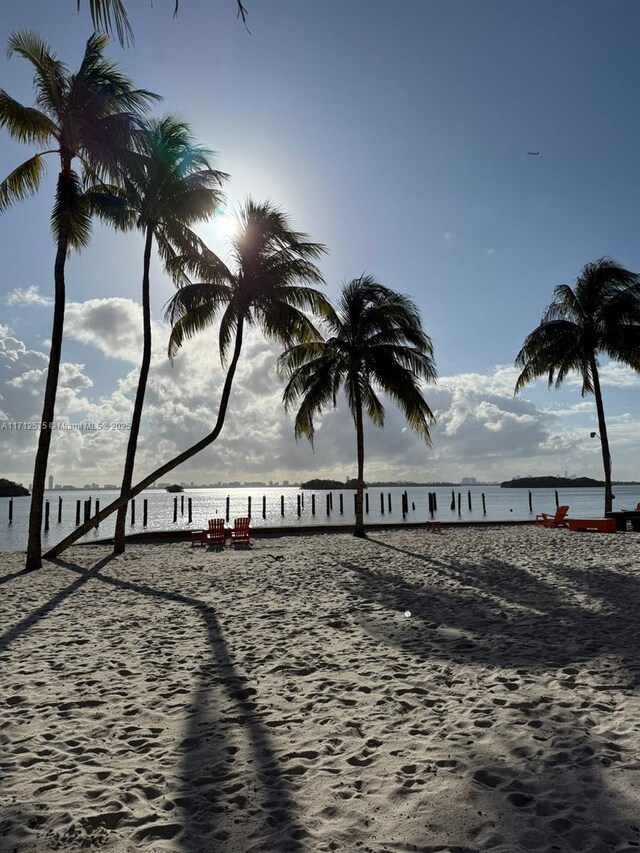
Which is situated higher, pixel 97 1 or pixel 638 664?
pixel 97 1

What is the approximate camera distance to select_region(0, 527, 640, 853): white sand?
2846 millimetres

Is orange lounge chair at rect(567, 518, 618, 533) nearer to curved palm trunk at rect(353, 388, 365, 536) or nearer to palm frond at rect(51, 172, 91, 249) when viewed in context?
curved palm trunk at rect(353, 388, 365, 536)

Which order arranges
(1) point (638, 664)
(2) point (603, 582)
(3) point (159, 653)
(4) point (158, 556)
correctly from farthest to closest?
1. (4) point (158, 556)
2. (2) point (603, 582)
3. (3) point (159, 653)
4. (1) point (638, 664)

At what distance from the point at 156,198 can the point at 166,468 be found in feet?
24.5

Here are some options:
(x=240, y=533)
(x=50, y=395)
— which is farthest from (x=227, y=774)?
(x=240, y=533)

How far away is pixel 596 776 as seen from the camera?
10.6 feet

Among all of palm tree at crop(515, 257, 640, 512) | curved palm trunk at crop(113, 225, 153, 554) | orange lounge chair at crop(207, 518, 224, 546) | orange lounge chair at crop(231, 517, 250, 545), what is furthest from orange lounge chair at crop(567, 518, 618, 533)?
curved palm trunk at crop(113, 225, 153, 554)

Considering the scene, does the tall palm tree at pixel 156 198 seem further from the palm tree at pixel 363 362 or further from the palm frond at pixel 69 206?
the palm tree at pixel 363 362

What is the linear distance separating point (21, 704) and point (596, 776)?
434cm

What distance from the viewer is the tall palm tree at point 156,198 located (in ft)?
48.2

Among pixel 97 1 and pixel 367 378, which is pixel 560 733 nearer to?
pixel 97 1

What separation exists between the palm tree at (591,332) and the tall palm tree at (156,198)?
15.1m

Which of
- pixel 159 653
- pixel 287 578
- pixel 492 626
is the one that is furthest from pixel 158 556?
pixel 492 626

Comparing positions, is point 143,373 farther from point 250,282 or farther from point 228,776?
point 228,776
